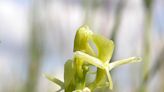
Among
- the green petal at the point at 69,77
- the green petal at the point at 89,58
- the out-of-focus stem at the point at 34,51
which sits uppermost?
the green petal at the point at 89,58

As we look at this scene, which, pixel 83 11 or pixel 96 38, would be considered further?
pixel 83 11

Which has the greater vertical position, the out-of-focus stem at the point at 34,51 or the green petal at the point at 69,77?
the green petal at the point at 69,77

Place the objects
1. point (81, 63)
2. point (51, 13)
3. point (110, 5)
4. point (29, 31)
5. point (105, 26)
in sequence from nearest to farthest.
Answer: point (81, 63)
point (29, 31)
point (105, 26)
point (51, 13)
point (110, 5)

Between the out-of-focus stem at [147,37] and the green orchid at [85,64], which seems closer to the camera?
the green orchid at [85,64]

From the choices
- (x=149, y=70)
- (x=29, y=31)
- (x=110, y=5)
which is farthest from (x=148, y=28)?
(x=29, y=31)

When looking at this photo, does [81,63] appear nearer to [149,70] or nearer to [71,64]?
[71,64]

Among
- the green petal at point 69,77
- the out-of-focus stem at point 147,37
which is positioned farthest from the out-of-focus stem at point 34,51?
the green petal at point 69,77

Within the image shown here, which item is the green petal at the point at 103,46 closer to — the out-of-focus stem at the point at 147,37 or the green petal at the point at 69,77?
the green petal at the point at 69,77

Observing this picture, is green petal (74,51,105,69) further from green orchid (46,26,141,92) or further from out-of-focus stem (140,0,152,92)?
A: out-of-focus stem (140,0,152,92)

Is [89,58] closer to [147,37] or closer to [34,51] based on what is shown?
[34,51]
